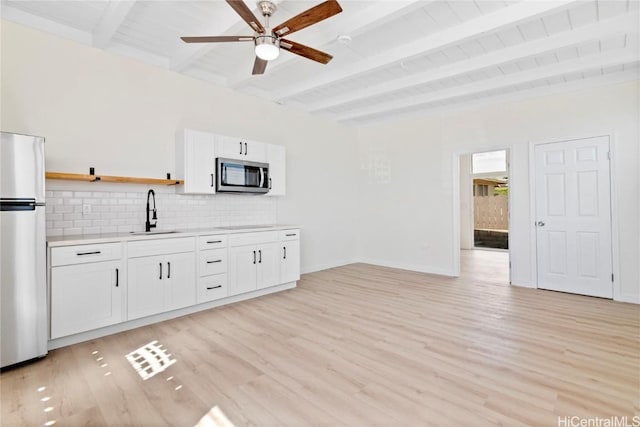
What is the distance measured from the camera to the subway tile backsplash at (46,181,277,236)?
314 cm

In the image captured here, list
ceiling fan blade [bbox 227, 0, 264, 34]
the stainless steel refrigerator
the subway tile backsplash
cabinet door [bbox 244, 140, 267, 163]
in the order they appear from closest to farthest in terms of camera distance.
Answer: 1. ceiling fan blade [bbox 227, 0, 264, 34]
2. the stainless steel refrigerator
3. the subway tile backsplash
4. cabinet door [bbox 244, 140, 267, 163]

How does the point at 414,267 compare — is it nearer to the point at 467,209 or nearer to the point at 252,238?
the point at 252,238

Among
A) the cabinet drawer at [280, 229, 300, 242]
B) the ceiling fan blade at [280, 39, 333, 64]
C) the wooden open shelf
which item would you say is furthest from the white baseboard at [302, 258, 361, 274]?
the ceiling fan blade at [280, 39, 333, 64]

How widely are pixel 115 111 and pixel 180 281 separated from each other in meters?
2.02

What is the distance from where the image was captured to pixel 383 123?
20.8ft

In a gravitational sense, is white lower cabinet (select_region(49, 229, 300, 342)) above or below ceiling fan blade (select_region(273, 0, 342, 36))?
below

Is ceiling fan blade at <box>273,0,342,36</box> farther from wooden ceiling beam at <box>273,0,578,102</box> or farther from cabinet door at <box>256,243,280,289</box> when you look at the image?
cabinet door at <box>256,243,280,289</box>

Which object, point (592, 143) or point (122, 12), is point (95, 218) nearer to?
point (122, 12)

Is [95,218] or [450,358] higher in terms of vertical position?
[95,218]

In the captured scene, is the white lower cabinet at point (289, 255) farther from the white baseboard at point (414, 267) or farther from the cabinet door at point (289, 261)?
the white baseboard at point (414, 267)

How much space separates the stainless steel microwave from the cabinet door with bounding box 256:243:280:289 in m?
0.82

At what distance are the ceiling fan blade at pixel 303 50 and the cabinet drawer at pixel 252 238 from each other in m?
2.18

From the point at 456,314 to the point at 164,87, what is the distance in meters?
4.35

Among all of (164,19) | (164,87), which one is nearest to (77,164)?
(164,87)
